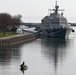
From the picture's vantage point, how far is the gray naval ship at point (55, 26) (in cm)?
12775

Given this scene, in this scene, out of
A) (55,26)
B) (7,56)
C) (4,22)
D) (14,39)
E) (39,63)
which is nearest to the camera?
(39,63)

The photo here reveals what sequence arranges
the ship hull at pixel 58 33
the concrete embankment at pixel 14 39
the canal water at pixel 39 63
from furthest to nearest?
the ship hull at pixel 58 33, the concrete embankment at pixel 14 39, the canal water at pixel 39 63

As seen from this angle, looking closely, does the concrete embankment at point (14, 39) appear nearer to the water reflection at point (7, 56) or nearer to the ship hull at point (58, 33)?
the water reflection at point (7, 56)

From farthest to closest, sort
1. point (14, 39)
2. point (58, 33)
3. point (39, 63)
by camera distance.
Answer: point (58, 33), point (14, 39), point (39, 63)

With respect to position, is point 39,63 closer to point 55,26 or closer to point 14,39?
point 14,39

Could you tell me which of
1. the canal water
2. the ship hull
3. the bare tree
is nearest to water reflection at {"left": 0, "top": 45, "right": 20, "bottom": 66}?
the canal water

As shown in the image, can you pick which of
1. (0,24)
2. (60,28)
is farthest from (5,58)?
(60,28)

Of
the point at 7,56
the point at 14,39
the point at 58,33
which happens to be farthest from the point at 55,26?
the point at 7,56

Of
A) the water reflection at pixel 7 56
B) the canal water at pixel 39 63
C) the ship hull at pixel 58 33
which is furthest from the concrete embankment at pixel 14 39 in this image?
the ship hull at pixel 58 33

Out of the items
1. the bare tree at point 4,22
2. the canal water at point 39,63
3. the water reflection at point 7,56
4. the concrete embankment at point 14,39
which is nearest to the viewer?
the canal water at point 39,63

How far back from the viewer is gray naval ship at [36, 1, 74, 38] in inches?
5030

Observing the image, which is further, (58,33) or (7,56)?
(58,33)

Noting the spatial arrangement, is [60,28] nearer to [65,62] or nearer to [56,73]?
[65,62]

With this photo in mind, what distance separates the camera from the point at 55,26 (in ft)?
435
